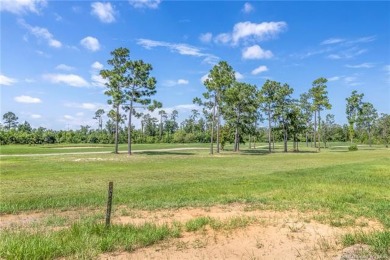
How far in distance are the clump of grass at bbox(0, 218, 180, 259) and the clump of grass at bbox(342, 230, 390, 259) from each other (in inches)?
150

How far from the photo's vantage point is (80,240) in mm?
7191

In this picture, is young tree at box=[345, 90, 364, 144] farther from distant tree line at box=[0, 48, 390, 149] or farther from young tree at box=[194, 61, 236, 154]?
young tree at box=[194, 61, 236, 154]

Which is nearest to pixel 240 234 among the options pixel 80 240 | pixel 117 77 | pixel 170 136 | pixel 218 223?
pixel 218 223

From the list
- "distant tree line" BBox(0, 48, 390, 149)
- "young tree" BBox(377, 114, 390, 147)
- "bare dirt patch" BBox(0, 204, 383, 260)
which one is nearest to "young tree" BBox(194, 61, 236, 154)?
"distant tree line" BBox(0, 48, 390, 149)

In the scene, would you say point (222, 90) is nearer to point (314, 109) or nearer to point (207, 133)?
point (314, 109)

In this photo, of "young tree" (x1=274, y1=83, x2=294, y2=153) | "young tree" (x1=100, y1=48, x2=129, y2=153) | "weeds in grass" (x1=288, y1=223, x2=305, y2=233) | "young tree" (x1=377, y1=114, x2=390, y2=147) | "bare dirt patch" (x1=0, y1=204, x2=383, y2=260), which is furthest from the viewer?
"young tree" (x1=377, y1=114, x2=390, y2=147)

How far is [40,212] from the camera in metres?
11.0

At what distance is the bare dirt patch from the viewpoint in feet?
22.4

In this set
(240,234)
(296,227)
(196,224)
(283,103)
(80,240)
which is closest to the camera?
(80,240)

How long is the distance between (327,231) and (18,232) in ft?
24.3

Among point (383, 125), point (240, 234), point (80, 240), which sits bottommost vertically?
point (240, 234)

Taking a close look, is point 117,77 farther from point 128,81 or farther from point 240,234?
point 240,234

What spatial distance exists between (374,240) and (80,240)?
6.13 metres

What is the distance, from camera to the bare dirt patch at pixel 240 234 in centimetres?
682
